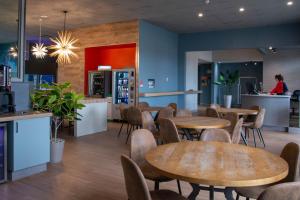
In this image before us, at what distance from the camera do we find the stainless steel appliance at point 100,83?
9.15 metres

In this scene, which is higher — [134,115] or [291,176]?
[134,115]

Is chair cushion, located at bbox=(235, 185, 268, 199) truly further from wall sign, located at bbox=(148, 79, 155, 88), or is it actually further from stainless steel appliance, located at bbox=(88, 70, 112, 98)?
stainless steel appliance, located at bbox=(88, 70, 112, 98)

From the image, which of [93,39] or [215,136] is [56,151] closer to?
[215,136]

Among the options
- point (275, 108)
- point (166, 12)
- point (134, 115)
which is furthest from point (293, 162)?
point (275, 108)

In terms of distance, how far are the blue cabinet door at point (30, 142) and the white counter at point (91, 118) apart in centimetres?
264

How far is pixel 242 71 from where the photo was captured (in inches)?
661

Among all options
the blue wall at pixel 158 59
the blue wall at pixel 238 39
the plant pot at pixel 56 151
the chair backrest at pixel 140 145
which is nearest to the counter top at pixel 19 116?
the plant pot at pixel 56 151

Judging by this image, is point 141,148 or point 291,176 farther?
point 141,148

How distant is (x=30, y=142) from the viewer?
3.76 m

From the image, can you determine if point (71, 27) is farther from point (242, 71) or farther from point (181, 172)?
point (242, 71)

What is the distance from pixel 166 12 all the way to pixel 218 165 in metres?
6.39

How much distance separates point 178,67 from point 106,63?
2.86 meters

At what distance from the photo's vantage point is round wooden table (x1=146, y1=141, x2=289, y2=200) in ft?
5.50

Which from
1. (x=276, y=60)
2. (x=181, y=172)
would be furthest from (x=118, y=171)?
(x=276, y=60)
